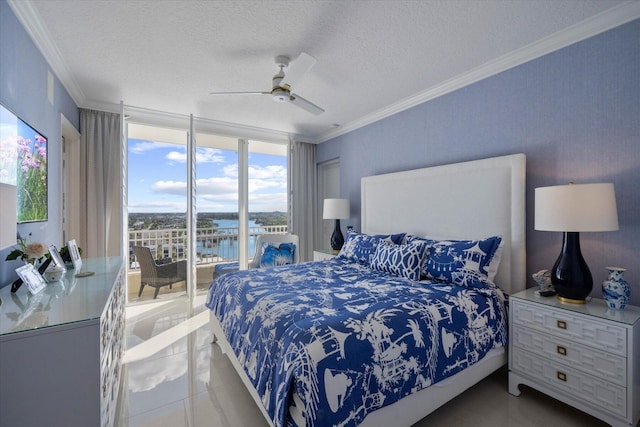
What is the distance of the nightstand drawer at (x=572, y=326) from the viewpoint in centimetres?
163

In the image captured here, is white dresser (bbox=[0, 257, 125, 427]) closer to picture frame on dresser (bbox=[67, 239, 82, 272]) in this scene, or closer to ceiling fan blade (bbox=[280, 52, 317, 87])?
picture frame on dresser (bbox=[67, 239, 82, 272])

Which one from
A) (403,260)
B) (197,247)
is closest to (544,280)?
(403,260)

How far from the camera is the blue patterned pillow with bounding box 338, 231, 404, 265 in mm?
3086

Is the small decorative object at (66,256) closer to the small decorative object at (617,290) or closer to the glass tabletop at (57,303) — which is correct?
the glass tabletop at (57,303)

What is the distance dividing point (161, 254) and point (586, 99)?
512 cm

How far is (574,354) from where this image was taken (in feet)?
5.88

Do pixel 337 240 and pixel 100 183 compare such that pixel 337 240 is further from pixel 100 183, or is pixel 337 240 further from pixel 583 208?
pixel 100 183

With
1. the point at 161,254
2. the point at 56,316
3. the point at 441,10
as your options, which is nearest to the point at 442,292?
the point at 441,10

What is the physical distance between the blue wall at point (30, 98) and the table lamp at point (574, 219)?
3.46 meters

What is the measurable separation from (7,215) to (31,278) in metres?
0.82

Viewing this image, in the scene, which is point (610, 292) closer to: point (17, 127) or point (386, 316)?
point (386, 316)

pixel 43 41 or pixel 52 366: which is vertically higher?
pixel 43 41

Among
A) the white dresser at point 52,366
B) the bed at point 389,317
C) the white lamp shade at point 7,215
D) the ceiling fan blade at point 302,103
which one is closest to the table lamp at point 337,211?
the bed at point 389,317

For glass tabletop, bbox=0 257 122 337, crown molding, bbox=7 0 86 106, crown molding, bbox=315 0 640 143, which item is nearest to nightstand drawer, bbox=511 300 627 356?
crown molding, bbox=315 0 640 143
